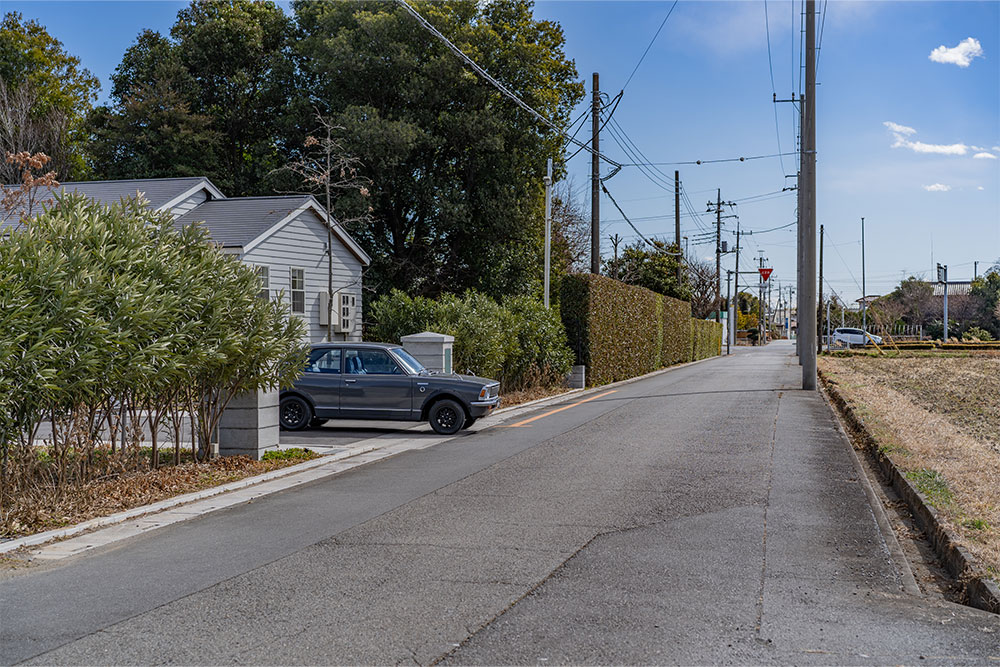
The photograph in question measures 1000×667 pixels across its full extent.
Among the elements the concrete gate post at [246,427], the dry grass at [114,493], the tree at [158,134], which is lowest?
the dry grass at [114,493]

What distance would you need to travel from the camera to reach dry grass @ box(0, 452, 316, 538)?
7.90 meters

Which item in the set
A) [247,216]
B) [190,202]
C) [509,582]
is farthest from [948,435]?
[190,202]

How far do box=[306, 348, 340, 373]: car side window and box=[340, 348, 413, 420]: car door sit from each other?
0.26 metres

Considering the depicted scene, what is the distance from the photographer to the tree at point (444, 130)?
34.5 m

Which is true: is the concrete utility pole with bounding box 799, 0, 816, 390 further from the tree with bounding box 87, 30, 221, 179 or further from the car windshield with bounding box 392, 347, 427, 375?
the tree with bounding box 87, 30, 221, 179

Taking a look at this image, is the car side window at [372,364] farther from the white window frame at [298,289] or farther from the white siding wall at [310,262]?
the white window frame at [298,289]

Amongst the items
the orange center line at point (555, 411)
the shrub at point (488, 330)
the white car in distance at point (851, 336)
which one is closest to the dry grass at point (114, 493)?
the orange center line at point (555, 411)

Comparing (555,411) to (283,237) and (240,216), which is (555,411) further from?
(240,216)

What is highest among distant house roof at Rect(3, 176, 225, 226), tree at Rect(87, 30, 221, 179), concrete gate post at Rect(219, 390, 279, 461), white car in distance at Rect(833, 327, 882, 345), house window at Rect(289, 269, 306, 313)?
tree at Rect(87, 30, 221, 179)

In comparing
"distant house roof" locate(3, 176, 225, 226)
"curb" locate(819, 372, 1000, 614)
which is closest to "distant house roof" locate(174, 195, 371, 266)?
"distant house roof" locate(3, 176, 225, 226)

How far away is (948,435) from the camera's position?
45.9ft

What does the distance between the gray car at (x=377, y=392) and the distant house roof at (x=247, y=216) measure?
8128mm

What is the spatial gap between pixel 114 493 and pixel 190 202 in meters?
18.3

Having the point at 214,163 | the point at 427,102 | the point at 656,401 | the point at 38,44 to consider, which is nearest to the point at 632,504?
the point at 656,401
